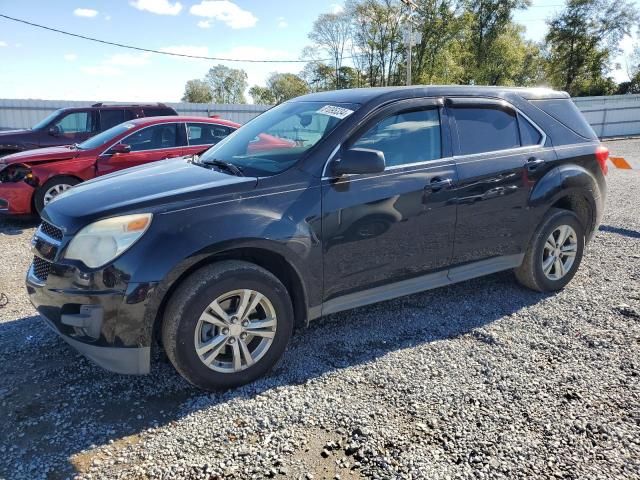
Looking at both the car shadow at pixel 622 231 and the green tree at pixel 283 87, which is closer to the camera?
the car shadow at pixel 622 231

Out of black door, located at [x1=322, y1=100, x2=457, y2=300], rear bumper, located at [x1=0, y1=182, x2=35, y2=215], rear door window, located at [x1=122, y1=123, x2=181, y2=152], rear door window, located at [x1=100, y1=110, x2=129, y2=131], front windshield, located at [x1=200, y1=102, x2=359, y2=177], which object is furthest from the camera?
rear door window, located at [x1=100, y1=110, x2=129, y2=131]

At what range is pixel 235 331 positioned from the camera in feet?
9.89

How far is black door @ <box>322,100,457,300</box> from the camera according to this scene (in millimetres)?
3314

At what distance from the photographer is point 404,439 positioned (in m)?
2.59

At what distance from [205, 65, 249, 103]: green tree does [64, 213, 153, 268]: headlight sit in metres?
73.5

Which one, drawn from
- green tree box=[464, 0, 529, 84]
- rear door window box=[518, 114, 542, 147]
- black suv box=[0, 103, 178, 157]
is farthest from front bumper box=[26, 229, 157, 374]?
green tree box=[464, 0, 529, 84]

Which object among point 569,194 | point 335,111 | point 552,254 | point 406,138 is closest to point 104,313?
point 335,111

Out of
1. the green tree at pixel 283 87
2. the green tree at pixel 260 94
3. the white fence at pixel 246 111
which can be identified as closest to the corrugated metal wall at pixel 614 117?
the white fence at pixel 246 111

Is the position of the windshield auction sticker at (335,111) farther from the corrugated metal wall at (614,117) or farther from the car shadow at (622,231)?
the corrugated metal wall at (614,117)

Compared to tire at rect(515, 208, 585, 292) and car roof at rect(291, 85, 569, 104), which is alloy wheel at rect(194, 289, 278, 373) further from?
tire at rect(515, 208, 585, 292)

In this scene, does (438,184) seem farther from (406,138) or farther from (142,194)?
(142,194)

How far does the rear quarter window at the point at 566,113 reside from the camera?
4.49m

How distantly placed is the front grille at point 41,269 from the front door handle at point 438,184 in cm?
259

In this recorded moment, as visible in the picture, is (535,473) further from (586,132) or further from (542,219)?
(586,132)
